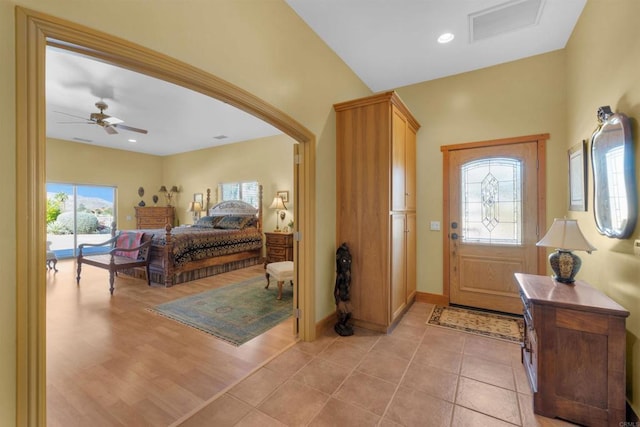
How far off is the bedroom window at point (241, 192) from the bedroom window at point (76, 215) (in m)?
3.33

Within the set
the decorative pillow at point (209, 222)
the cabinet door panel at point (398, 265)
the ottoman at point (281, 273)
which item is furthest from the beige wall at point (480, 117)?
the decorative pillow at point (209, 222)

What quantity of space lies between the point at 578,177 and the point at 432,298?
2.13 meters

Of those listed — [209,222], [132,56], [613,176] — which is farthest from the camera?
[209,222]

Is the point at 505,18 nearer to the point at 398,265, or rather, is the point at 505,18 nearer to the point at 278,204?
the point at 398,265

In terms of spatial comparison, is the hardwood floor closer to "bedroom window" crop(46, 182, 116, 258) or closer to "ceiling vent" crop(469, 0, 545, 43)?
"ceiling vent" crop(469, 0, 545, 43)

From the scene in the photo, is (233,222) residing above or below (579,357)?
above

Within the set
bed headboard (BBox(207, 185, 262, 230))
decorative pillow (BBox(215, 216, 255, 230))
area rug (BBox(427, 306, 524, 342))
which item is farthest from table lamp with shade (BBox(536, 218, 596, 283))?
bed headboard (BBox(207, 185, 262, 230))

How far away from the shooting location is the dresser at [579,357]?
157 cm

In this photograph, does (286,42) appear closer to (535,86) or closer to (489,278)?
(535,86)

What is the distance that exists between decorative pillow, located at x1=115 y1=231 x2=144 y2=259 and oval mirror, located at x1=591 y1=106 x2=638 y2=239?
19.8 ft

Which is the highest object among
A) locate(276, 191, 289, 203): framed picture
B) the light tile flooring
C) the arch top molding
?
the arch top molding

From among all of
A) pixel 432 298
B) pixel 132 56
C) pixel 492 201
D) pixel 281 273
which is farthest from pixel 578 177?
pixel 132 56

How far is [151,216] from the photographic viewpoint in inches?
320

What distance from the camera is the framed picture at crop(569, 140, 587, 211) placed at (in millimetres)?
2463
